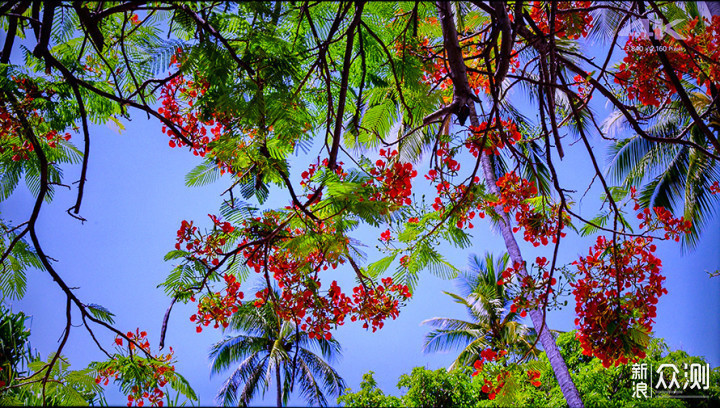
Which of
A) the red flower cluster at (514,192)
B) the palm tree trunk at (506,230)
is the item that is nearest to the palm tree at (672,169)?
the palm tree trunk at (506,230)

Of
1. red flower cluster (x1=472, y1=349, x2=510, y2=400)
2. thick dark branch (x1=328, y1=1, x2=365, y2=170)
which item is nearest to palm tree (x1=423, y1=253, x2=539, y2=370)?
Answer: red flower cluster (x1=472, y1=349, x2=510, y2=400)

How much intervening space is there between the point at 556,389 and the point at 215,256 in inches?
353

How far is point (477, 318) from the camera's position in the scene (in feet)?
44.6

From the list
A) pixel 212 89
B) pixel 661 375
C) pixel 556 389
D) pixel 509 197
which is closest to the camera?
pixel 212 89

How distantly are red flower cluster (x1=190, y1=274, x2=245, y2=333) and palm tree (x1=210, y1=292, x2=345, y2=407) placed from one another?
11969mm

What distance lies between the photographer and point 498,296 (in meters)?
13.0

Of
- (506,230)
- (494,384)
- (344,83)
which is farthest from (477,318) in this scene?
(344,83)

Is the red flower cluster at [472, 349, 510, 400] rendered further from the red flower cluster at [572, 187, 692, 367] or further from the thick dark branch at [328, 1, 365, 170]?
the thick dark branch at [328, 1, 365, 170]

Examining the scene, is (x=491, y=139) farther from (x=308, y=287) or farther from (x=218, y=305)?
(x=218, y=305)

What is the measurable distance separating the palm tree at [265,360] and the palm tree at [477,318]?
131 inches

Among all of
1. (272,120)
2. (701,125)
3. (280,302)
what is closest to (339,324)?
(280,302)

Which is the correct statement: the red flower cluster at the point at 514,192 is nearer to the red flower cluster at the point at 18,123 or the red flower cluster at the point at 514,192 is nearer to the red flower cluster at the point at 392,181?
the red flower cluster at the point at 392,181

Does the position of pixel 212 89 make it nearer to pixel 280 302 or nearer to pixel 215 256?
pixel 215 256

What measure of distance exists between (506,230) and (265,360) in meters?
9.03
